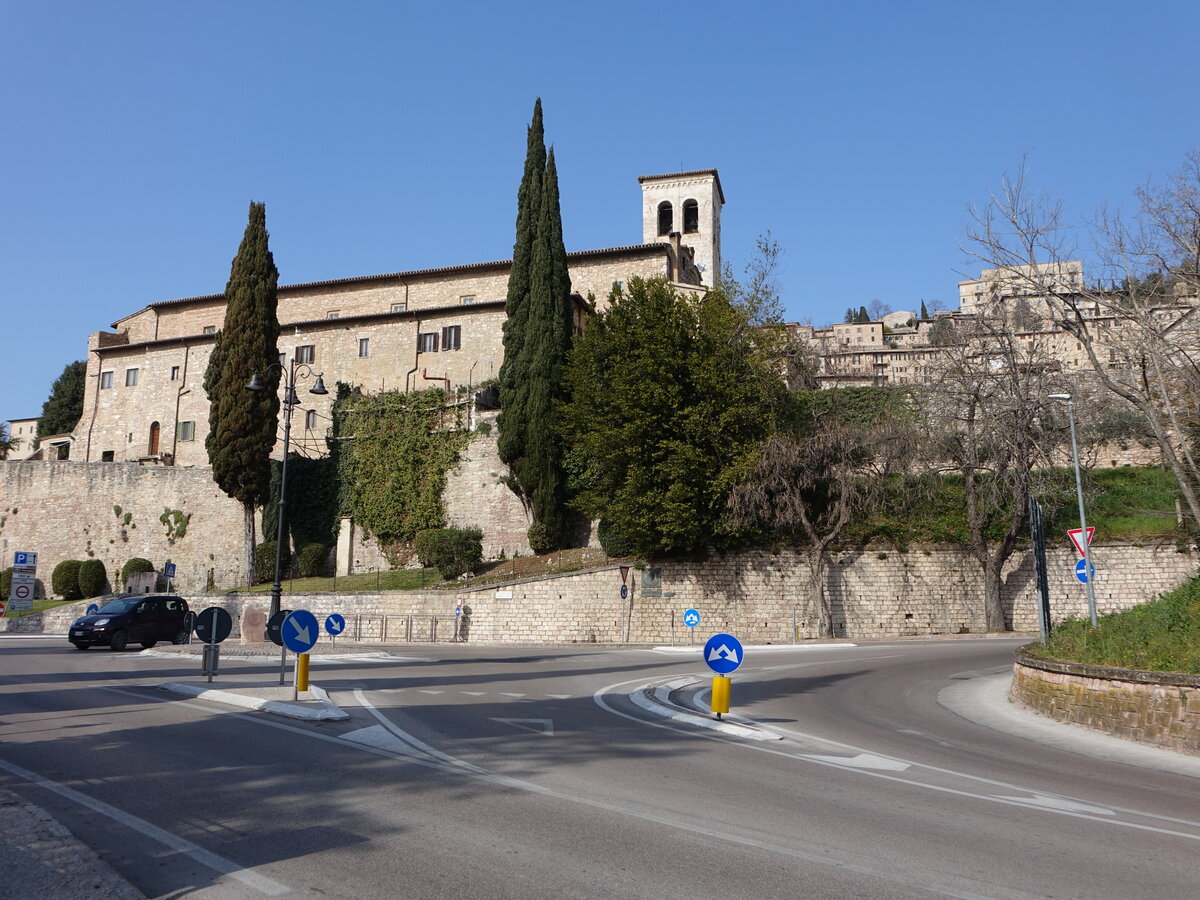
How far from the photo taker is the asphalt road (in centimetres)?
533

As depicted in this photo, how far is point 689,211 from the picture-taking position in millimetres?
76688

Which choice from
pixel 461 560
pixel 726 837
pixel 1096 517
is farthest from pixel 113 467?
pixel 726 837

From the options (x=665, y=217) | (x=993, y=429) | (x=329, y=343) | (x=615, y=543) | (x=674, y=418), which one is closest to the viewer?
(x=993, y=429)

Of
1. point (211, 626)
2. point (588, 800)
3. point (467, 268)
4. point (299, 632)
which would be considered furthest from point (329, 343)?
point (588, 800)

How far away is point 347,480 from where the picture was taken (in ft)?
154

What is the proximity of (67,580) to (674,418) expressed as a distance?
36424 millimetres

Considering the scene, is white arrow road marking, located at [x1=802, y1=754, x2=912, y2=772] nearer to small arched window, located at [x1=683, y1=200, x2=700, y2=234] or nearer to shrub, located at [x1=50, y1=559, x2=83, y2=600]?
shrub, located at [x1=50, y1=559, x2=83, y2=600]

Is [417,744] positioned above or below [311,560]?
below

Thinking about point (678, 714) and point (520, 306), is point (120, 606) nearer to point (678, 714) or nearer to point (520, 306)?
point (678, 714)

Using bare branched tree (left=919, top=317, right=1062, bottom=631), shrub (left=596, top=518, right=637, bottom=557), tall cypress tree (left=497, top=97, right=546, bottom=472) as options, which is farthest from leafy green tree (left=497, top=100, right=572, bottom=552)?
bare branched tree (left=919, top=317, right=1062, bottom=631)

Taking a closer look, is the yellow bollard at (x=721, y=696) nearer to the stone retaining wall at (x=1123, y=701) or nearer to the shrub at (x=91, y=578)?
the stone retaining wall at (x=1123, y=701)

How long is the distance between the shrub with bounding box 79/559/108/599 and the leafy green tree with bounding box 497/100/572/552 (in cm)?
2518


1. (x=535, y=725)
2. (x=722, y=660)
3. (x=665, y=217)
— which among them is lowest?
(x=535, y=725)

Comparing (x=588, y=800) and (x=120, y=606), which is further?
(x=120, y=606)
